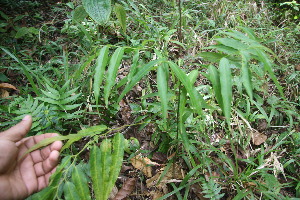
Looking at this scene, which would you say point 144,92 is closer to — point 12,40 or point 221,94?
point 221,94

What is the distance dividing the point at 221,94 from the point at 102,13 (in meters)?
0.64

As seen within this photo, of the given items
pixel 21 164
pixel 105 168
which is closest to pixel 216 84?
pixel 105 168

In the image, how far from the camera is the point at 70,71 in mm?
2203

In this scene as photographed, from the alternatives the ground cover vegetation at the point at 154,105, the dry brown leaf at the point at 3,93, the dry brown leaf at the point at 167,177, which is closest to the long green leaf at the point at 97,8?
the ground cover vegetation at the point at 154,105

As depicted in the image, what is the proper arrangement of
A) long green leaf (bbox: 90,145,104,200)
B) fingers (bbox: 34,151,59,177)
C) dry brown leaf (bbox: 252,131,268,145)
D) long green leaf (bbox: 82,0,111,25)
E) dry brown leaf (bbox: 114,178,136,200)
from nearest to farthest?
Answer: long green leaf (bbox: 90,145,104,200) < long green leaf (bbox: 82,0,111,25) < fingers (bbox: 34,151,59,177) < dry brown leaf (bbox: 114,178,136,200) < dry brown leaf (bbox: 252,131,268,145)

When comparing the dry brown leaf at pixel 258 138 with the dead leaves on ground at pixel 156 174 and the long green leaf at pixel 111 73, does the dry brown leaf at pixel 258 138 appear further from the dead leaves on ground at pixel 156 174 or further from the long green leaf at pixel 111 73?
the long green leaf at pixel 111 73

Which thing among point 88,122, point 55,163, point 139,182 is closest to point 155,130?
point 139,182

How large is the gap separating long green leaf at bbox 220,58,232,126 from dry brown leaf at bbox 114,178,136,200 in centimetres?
104

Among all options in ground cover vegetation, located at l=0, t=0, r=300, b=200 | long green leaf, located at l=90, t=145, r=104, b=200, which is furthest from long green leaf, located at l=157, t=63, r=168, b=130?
long green leaf, located at l=90, t=145, r=104, b=200

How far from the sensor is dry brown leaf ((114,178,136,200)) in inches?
59.8

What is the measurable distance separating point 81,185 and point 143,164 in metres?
0.92

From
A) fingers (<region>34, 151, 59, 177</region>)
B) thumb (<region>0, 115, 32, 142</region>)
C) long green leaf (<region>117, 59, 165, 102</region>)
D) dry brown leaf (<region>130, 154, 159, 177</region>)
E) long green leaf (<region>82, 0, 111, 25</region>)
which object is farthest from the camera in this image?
dry brown leaf (<region>130, 154, 159, 177</region>)

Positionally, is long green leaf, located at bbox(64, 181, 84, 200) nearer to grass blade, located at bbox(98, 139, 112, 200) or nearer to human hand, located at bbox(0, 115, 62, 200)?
grass blade, located at bbox(98, 139, 112, 200)

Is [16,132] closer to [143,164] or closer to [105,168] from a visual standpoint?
[105,168]
